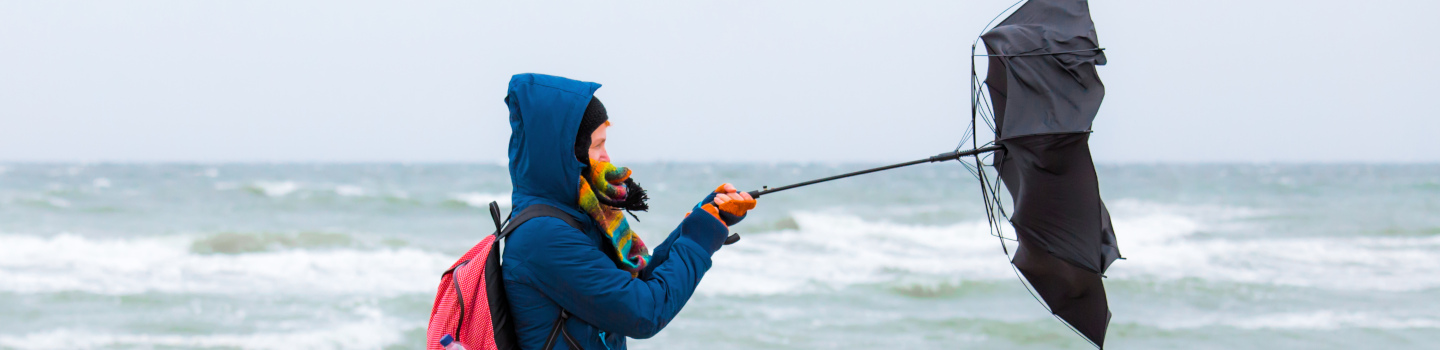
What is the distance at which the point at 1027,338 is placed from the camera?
6.79m

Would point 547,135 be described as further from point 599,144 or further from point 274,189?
point 274,189

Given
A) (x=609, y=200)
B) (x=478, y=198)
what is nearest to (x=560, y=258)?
(x=609, y=200)

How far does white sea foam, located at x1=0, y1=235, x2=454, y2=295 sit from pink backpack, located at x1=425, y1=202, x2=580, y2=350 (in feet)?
23.0

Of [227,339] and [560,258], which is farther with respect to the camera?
[227,339]

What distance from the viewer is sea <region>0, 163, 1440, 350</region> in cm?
680

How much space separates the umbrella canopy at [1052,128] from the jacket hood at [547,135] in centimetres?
91

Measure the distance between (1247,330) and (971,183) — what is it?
778 inches

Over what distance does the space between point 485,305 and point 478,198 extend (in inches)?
730

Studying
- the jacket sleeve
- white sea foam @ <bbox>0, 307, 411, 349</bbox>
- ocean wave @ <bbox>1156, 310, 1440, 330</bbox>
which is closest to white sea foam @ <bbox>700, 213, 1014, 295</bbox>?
ocean wave @ <bbox>1156, 310, 1440, 330</bbox>

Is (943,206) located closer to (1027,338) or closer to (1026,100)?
(1027,338)

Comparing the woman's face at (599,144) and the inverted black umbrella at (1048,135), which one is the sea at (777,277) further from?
the woman's face at (599,144)

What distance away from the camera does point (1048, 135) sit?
195 cm

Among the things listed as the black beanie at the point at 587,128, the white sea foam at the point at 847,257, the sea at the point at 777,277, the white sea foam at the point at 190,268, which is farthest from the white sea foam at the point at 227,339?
the black beanie at the point at 587,128

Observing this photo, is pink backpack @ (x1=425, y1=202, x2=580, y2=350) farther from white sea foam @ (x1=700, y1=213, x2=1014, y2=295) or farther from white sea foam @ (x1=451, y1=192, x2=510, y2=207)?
white sea foam @ (x1=451, y1=192, x2=510, y2=207)
